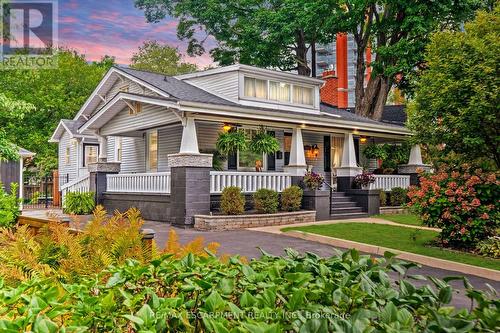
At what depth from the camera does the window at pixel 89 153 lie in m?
29.2

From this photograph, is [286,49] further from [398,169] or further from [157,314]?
[157,314]

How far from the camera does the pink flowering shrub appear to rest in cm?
998

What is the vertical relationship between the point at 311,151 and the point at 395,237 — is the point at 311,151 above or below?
above

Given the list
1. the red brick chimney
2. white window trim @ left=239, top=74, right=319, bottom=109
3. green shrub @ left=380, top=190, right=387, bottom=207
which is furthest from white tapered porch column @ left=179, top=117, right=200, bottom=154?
the red brick chimney

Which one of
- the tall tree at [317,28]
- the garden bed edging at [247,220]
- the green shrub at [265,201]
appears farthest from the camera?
the tall tree at [317,28]

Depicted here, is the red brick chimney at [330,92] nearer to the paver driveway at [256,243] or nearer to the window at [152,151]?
the window at [152,151]

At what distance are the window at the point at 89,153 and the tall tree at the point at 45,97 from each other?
523cm

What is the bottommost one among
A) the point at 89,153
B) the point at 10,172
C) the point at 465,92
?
the point at 10,172

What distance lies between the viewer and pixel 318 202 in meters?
16.6

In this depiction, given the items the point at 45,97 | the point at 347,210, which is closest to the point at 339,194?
the point at 347,210

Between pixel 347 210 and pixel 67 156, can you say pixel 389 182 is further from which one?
pixel 67 156

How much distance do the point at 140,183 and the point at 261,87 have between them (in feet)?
23.4

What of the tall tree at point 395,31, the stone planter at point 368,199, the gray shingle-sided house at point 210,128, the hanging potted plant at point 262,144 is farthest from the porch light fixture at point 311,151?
the tall tree at point 395,31

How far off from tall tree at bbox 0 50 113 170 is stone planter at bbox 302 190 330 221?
23.3 metres
